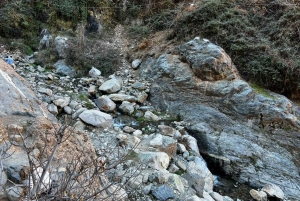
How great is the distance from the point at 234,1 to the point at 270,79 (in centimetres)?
266

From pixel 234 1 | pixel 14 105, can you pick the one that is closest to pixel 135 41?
pixel 234 1

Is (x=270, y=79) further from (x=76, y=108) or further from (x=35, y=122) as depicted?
(x=35, y=122)

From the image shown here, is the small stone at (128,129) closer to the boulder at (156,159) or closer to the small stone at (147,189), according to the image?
the boulder at (156,159)

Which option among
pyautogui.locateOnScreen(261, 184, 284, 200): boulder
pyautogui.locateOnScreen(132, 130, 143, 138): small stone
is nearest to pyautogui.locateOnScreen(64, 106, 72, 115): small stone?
pyautogui.locateOnScreen(132, 130, 143, 138): small stone

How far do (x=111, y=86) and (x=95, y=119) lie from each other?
4.95ft

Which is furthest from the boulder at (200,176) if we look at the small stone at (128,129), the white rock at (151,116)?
the white rock at (151,116)

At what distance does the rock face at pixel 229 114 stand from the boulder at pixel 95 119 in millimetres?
1603

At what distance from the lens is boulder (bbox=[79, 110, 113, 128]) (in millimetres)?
4320

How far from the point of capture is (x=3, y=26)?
7.19 meters

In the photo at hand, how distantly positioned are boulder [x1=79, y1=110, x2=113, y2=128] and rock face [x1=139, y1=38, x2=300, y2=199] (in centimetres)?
160

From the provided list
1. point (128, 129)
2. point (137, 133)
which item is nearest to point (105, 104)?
point (128, 129)

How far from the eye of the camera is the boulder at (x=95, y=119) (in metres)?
4.32

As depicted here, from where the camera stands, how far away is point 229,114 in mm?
5055

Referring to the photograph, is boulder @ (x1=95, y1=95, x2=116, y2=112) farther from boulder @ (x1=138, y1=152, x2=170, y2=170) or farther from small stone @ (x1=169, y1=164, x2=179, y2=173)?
small stone @ (x1=169, y1=164, x2=179, y2=173)
